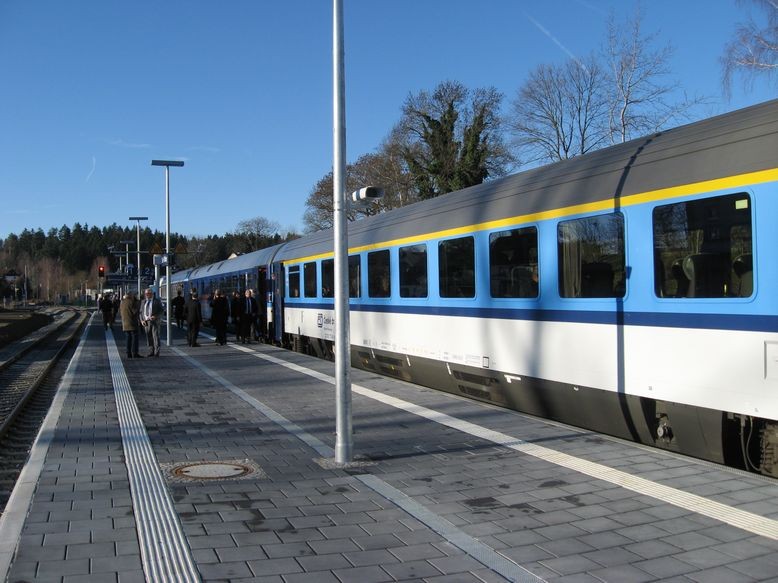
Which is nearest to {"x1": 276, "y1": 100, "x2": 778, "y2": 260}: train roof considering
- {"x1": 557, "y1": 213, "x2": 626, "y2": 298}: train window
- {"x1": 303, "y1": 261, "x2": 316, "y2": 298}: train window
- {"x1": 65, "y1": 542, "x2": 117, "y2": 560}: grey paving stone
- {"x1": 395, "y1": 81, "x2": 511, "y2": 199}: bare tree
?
{"x1": 557, "y1": 213, "x2": 626, "y2": 298}: train window

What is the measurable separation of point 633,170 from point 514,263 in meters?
2.11

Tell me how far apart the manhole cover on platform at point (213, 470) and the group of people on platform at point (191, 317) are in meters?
11.7

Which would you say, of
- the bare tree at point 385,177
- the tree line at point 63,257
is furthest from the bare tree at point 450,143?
the tree line at point 63,257

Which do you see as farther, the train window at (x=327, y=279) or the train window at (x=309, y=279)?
the train window at (x=309, y=279)

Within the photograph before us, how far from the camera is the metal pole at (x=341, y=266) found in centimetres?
685

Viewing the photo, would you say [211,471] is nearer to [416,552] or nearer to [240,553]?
[240,553]

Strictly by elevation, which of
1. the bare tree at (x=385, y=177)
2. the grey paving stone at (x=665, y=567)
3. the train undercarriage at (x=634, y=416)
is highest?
the bare tree at (x=385, y=177)

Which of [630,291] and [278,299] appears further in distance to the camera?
[278,299]

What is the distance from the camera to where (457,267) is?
10.3 metres

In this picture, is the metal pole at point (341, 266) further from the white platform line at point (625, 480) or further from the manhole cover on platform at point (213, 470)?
the white platform line at point (625, 480)

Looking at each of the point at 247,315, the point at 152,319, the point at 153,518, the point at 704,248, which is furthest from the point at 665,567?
the point at 247,315

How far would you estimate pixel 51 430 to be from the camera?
858 cm

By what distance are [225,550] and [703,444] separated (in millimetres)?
4185

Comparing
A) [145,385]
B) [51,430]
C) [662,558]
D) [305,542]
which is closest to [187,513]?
[305,542]
